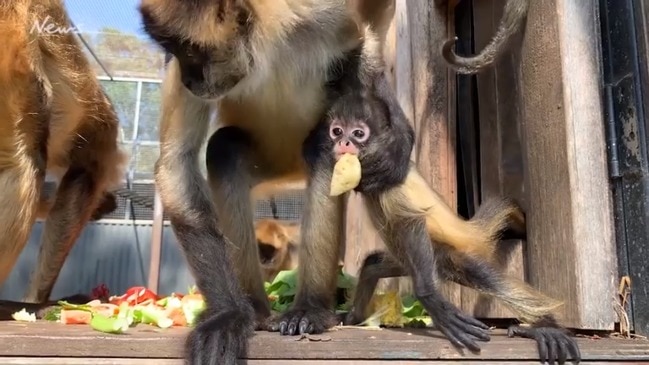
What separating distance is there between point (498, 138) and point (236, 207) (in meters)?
1.33

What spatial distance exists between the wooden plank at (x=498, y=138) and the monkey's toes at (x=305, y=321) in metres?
0.73

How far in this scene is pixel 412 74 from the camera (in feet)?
13.0

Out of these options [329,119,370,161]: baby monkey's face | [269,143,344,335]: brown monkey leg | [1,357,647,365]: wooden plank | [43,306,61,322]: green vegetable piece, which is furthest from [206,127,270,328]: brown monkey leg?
[43,306,61,322]: green vegetable piece

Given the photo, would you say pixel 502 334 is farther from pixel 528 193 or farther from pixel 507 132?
pixel 507 132

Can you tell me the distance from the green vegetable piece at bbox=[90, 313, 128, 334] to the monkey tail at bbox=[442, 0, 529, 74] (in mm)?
1775

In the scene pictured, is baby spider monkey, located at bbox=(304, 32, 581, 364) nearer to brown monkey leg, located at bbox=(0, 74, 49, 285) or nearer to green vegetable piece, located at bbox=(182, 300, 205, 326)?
green vegetable piece, located at bbox=(182, 300, 205, 326)

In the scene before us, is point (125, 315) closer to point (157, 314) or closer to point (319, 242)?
point (157, 314)

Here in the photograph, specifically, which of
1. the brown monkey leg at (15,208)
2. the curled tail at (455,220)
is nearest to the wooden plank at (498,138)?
the curled tail at (455,220)

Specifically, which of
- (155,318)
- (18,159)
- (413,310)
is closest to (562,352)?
(413,310)

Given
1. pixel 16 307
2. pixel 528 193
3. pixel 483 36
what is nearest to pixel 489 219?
pixel 528 193

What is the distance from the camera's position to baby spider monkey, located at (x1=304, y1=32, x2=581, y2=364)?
2.78m

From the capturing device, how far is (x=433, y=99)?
3824 millimetres

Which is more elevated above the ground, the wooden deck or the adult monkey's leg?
the adult monkey's leg

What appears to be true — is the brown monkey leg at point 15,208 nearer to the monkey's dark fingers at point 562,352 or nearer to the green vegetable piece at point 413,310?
the green vegetable piece at point 413,310
